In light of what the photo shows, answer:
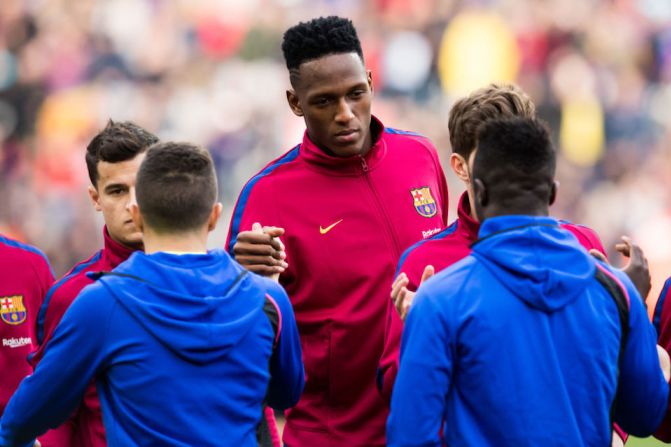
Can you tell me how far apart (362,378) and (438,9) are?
7.58 metres

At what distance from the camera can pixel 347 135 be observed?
4.04m

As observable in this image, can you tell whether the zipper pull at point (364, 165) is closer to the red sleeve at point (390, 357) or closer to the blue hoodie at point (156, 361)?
the red sleeve at point (390, 357)

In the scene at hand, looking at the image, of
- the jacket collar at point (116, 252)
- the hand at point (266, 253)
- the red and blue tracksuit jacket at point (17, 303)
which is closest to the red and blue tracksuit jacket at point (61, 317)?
the jacket collar at point (116, 252)

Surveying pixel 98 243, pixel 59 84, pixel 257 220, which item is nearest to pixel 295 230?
pixel 257 220

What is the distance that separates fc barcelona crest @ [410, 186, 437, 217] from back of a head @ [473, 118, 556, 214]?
3.68 feet

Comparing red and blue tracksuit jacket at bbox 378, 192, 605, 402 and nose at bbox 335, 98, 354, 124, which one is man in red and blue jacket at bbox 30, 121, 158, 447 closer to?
nose at bbox 335, 98, 354, 124

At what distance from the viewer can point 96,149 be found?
433cm

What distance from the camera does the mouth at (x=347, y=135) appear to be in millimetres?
4039

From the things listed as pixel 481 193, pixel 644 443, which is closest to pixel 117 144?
pixel 481 193

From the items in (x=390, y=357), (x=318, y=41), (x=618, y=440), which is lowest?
(x=618, y=440)

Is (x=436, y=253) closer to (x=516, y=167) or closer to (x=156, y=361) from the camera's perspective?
(x=516, y=167)

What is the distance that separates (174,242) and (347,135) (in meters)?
1.09

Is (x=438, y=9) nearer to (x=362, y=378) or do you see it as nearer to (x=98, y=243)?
(x=98, y=243)

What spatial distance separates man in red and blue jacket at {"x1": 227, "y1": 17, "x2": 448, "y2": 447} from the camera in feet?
13.0
